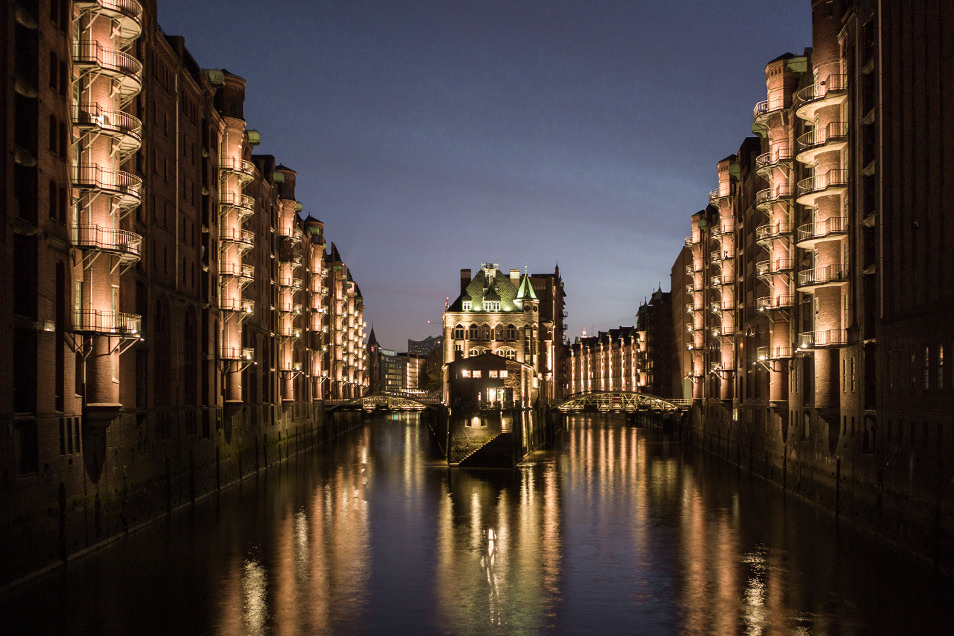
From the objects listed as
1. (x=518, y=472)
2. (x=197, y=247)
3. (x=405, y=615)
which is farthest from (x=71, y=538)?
(x=518, y=472)

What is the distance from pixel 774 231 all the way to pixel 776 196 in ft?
7.12

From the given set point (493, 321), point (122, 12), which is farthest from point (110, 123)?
point (493, 321)

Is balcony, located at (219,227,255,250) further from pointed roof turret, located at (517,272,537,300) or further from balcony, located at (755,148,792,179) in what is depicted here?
pointed roof turret, located at (517,272,537,300)

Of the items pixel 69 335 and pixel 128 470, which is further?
pixel 128 470

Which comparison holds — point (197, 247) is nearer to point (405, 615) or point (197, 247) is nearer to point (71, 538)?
point (71, 538)

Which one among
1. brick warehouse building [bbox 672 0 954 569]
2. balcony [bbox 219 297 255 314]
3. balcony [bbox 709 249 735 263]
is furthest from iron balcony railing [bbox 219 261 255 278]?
balcony [bbox 709 249 735 263]

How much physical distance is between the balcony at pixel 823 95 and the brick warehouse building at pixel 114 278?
104 ft

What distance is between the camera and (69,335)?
3784 cm

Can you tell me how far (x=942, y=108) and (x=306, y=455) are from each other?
235 feet

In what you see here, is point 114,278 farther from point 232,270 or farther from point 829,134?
point 829,134

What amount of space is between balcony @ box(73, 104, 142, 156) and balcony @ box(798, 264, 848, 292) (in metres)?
32.5

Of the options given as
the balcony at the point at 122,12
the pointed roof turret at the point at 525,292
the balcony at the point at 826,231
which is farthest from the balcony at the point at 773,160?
the pointed roof turret at the point at 525,292

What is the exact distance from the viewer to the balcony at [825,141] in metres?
50.4

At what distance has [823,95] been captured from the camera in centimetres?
5141
